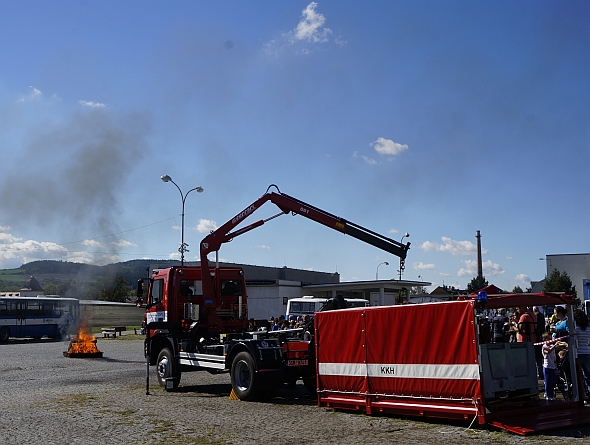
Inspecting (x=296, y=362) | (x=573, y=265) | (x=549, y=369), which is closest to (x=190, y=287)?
(x=296, y=362)

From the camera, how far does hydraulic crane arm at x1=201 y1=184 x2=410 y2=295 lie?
643 inches

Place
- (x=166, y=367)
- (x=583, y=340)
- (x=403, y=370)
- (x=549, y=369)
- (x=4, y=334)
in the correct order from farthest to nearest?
(x=4, y=334), (x=166, y=367), (x=549, y=369), (x=583, y=340), (x=403, y=370)

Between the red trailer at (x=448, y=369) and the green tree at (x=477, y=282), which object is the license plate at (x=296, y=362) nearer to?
the red trailer at (x=448, y=369)

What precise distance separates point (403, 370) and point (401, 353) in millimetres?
275

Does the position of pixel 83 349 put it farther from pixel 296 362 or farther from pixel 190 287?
pixel 296 362

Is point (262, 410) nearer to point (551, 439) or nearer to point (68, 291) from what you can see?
point (551, 439)

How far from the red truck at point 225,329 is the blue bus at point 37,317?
91.7 ft

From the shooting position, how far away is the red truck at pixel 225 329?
1298 centimetres

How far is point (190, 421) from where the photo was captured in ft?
35.0

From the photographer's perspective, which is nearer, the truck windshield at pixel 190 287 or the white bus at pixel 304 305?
the truck windshield at pixel 190 287

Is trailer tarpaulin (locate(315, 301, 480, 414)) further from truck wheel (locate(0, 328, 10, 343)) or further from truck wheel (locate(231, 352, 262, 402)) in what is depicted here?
truck wheel (locate(0, 328, 10, 343))

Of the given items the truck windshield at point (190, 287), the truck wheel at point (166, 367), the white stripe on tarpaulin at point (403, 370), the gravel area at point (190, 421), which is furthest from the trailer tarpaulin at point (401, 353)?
the truck windshield at point (190, 287)

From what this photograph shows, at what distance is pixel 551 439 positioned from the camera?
8492mm

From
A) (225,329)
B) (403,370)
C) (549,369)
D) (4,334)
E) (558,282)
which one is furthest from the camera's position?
(558,282)
